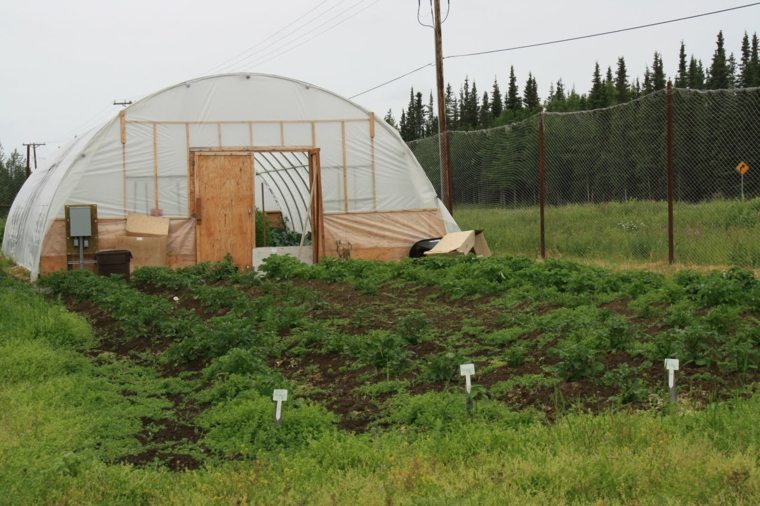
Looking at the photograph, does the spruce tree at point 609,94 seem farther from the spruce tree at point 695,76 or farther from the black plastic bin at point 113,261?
the black plastic bin at point 113,261

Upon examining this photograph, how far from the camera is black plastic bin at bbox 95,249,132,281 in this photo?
17.9 metres

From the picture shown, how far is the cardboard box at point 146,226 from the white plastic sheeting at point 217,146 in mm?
346

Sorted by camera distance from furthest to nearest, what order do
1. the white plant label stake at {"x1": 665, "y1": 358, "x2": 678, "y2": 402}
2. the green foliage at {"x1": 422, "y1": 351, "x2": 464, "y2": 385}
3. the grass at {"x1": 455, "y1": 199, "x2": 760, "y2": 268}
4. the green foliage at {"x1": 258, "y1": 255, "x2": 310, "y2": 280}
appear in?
the green foliage at {"x1": 258, "y1": 255, "x2": 310, "y2": 280} < the grass at {"x1": 455, "y1": 199, "x2": 760, "y2": 268} < the green foliage at {"x1": 422, "y1": 351, "x2": 464, "y2": 385} < the white plant label stake at {"x1": 665, "y1": 358, "x2": 678, "y2": 402}

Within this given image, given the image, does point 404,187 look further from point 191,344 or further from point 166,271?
point 191,344

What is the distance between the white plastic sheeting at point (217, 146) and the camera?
1908cm

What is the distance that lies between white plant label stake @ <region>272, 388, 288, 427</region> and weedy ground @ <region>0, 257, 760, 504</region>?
144mm

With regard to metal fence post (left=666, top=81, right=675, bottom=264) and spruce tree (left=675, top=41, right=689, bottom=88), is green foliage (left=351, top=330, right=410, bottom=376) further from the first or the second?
spruce tree (left=675, top=41, right=689, bottom=88)

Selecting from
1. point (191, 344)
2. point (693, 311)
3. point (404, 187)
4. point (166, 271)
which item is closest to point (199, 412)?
point (191, 344)

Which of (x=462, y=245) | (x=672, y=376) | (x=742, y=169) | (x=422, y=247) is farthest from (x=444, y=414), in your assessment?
(x=422, y=247)

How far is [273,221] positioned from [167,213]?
6.48 metres

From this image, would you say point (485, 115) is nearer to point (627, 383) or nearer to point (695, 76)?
point (695, 76)

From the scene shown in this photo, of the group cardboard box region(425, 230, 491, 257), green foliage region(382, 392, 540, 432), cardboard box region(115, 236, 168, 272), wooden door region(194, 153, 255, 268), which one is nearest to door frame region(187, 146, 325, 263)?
wooden door region(194, 153, 255, 268)

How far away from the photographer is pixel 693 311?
355 inches

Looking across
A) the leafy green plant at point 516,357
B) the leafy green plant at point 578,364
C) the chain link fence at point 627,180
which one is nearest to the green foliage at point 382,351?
the leafy green plant at point 516,357
